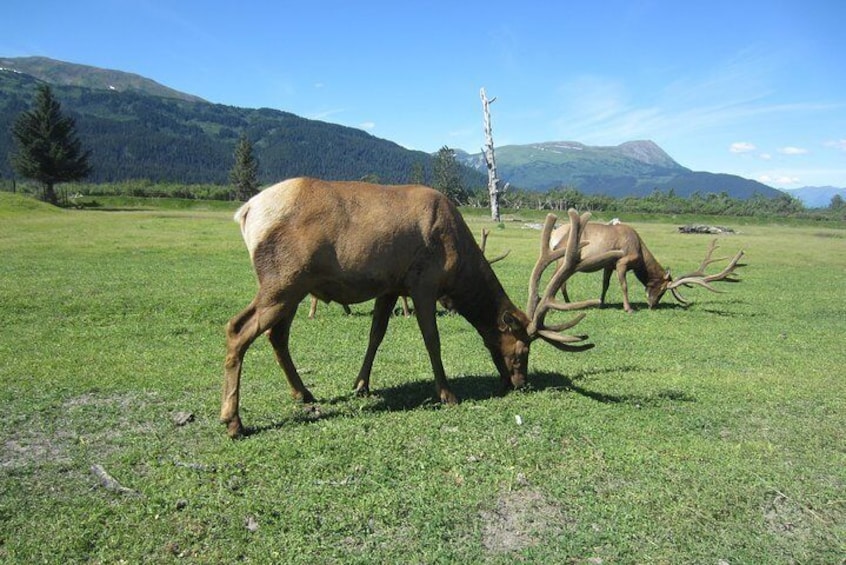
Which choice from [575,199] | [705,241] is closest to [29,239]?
[705,241]

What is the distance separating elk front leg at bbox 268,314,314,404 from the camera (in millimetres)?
7297

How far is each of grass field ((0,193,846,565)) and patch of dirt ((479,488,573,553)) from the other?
2 cm

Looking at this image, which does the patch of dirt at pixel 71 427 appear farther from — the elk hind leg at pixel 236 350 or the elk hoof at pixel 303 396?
the elk hoof at pixel 303 396

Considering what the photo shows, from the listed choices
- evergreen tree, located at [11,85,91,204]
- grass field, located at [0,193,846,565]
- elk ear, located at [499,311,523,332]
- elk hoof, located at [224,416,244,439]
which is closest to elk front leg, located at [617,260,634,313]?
grass field, located at [0,193,846,565]

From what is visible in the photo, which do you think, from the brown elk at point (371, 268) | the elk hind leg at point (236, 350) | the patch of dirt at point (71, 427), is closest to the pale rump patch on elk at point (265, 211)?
the brown elk at point (371, 268)

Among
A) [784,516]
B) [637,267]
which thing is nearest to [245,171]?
[637,267]

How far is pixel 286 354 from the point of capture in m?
7.46

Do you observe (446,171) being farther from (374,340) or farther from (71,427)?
(71,427)

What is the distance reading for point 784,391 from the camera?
8875 millimetres

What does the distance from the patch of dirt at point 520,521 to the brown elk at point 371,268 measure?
252cm

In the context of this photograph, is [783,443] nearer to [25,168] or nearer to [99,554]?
[99,554]

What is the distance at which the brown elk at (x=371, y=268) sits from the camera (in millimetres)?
6531

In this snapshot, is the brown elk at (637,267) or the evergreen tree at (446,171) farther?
the evergreen tree at (446,171)

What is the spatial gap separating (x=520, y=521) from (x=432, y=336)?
9.94 feet
